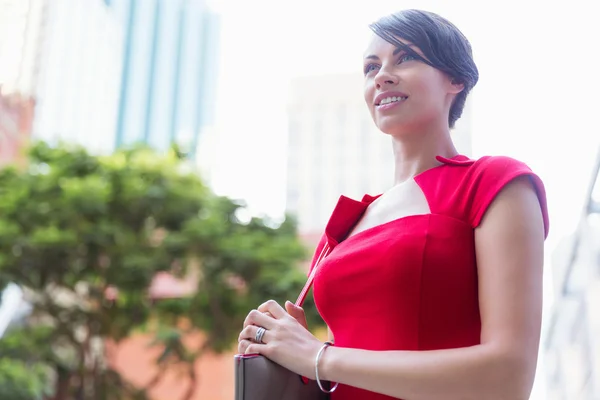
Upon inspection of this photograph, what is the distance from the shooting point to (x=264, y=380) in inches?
30.9

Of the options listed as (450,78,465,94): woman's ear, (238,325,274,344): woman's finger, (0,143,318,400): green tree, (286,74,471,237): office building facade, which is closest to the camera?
(238,325,274,344): woman's finger

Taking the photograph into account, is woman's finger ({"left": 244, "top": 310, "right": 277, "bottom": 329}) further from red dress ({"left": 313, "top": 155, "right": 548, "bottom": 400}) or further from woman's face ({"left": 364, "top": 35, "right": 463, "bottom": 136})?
woman's face ({"left": 364, "top": 35, "right": 463, "bottom": 136})

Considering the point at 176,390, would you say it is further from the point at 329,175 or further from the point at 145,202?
the point at 329,175

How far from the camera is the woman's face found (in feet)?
2.97

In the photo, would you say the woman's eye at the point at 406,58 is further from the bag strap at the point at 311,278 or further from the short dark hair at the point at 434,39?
the bag strap at the point at 311,278

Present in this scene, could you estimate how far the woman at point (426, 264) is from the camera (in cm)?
69

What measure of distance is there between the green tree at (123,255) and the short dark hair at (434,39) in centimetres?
489

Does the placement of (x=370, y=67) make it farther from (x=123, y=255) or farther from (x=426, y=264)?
(x=123, y=255)

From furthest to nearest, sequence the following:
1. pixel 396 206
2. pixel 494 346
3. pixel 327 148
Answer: pixel 327 148, pixel 396 206, pixel 494 346

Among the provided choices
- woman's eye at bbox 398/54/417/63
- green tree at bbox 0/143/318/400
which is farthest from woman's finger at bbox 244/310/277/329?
green tree at bbox 0/143/318/400

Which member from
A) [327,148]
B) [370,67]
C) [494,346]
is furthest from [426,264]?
[327,148]

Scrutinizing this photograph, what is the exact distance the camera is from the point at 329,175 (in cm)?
2852

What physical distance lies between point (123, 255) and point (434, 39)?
5.82 metres

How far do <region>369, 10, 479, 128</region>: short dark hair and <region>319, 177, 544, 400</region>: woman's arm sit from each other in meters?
0.23
